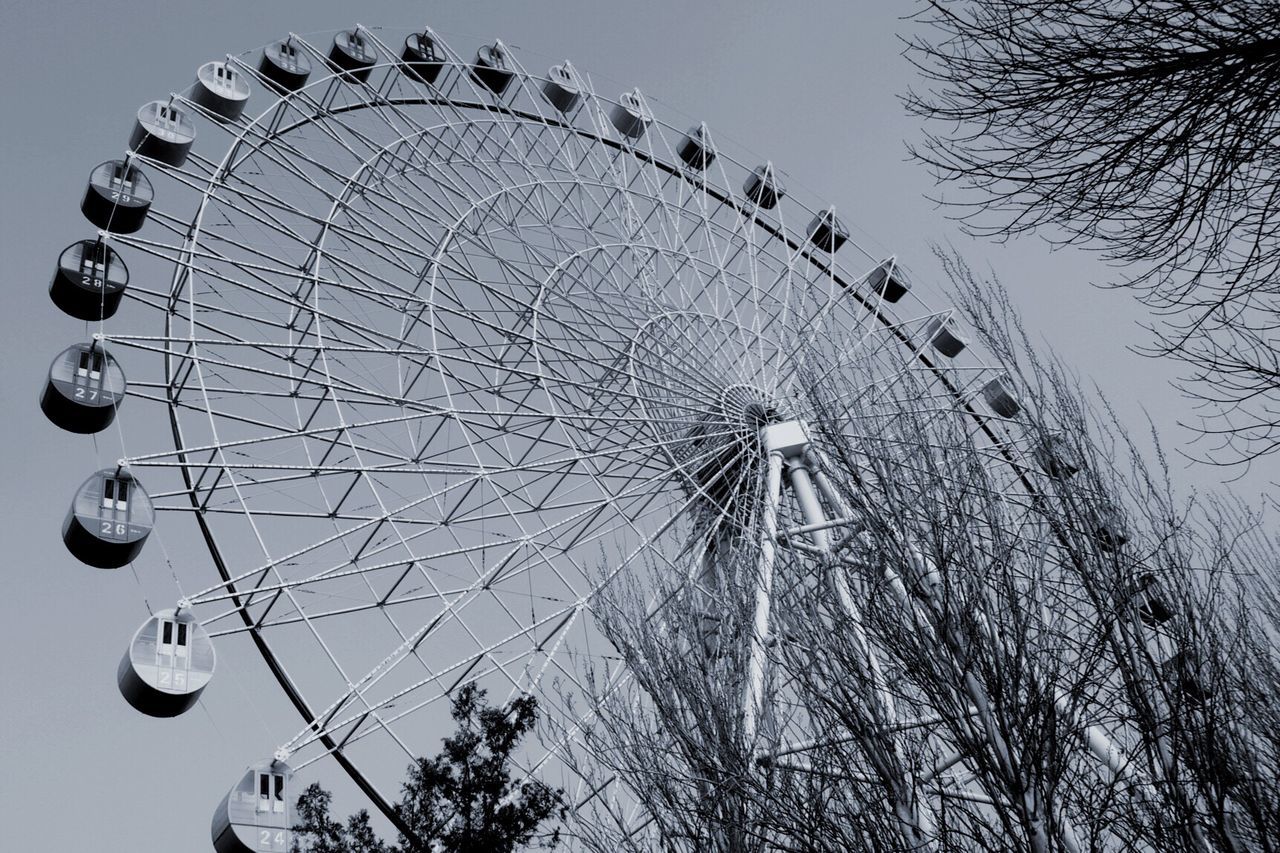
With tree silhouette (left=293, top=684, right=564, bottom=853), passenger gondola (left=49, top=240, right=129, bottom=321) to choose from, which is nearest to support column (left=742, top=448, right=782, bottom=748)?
tree silhouette (left=293, top=684, right=564, bottom=853)

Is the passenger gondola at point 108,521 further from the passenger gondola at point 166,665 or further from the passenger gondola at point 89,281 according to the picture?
the passenger gondola at point 89,281

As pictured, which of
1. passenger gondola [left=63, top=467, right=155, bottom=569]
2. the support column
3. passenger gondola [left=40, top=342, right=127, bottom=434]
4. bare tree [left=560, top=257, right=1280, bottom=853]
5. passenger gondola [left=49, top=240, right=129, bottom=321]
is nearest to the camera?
bare tree [left=560, top=257, right=1280, bottom=853]

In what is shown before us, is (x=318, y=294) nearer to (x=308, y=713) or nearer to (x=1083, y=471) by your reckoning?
(x=308, y=713)

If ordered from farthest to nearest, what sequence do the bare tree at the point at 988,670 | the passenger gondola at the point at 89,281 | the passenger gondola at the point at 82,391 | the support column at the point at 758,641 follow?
the passenger gondola at the point at 89,281 < the passenger gondola at the point at 82,391 < the support column at the point at 758,641 < the bare tree at the point at 988,670

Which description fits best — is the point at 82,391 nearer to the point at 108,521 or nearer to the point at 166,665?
the point at 108,521

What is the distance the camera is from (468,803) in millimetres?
14086

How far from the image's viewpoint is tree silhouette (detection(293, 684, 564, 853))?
13688 millimetres

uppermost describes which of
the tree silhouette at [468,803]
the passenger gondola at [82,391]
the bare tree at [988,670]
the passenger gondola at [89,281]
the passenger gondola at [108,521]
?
the passenger gondola at [89,281]

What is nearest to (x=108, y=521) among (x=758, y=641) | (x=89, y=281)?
(x=89, y=281)

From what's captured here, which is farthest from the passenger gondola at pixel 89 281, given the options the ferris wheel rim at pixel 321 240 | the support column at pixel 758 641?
the support column at pixel 758 641

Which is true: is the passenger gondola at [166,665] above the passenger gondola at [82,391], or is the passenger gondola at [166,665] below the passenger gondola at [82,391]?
below

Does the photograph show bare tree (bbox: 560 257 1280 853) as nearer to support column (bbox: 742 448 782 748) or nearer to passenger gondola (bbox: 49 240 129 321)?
support column (bbox: 742 448 782 748)

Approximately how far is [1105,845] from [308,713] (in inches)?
310

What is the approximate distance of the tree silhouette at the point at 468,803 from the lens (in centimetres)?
1369
